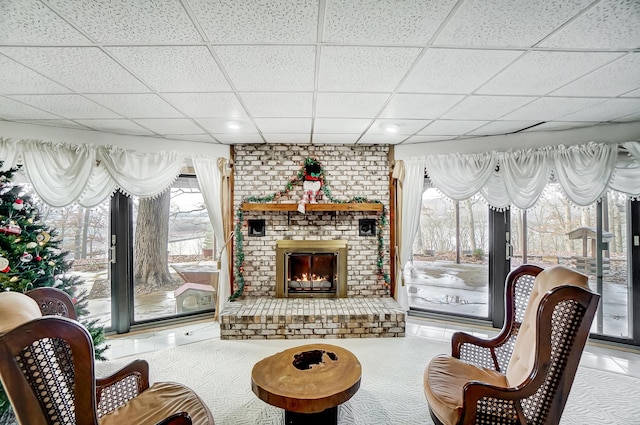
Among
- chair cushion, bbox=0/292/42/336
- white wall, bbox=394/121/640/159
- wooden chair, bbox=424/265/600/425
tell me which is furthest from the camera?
white wall, bbox=394/121/640/159

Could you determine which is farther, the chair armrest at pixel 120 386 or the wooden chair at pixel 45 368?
the chair armrest at pixel 120 386

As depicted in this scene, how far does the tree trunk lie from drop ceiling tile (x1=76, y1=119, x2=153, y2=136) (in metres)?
0.87

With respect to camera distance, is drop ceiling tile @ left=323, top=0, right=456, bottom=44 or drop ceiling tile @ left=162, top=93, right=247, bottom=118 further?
drop ceiling tile @ left=162, top=93, right=247, bottom=118

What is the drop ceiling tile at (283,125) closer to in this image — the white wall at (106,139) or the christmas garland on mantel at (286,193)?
the christmas garland on mantel at (286,193)

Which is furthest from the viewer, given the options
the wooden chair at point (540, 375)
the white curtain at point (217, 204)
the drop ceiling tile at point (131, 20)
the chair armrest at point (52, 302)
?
the white curtain at point (217, 204)

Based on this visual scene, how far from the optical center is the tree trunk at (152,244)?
363 centimetres

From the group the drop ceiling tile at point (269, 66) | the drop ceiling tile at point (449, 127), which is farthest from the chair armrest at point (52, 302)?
the drop ceiling tile at point (449, 127)

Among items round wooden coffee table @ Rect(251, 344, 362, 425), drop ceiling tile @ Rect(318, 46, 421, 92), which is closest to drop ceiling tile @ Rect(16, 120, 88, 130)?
drop ceiling tile @ Rect(318, 46, 421, 92)

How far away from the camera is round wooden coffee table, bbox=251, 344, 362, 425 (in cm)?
161

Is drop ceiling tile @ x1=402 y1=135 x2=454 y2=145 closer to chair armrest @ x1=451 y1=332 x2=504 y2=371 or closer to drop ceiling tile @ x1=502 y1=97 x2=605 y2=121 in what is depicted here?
drop ceiling tile @ x1=502 y1=97 x2=605 y2=121

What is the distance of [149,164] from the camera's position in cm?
342

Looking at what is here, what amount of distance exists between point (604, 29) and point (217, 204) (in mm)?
3843

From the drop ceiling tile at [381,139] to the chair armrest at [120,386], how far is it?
3.13m

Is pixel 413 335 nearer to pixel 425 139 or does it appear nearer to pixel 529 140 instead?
pixel 425 139
